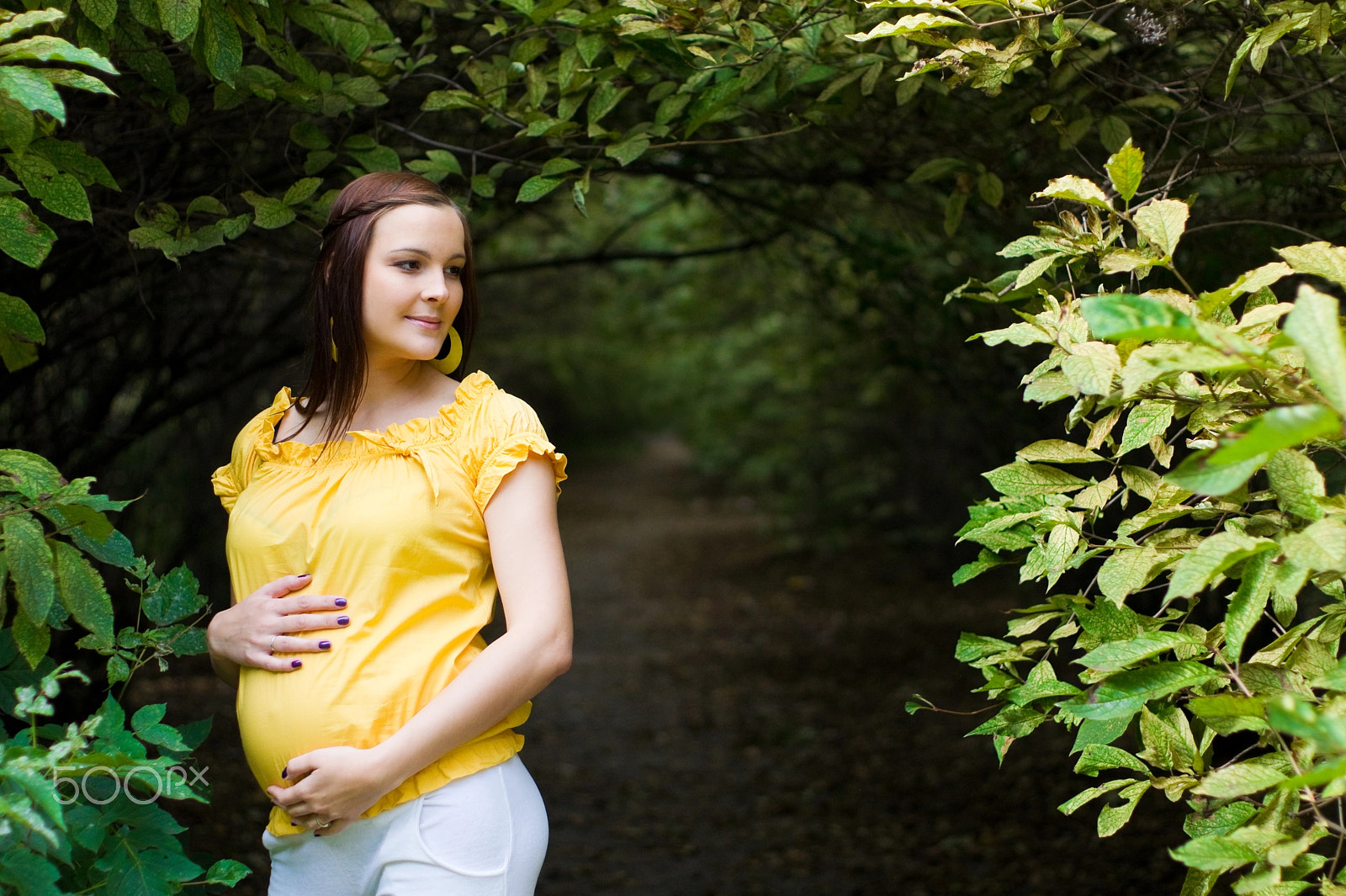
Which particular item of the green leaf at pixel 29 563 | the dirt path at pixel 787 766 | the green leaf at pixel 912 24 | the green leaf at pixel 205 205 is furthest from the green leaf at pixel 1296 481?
the dirt path at pixel 787 766

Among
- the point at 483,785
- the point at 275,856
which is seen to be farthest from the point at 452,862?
the point at 275,856

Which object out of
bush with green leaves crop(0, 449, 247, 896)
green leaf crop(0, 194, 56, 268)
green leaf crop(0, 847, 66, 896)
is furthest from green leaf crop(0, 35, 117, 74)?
green leaf crop(0, 847, 66, 896)

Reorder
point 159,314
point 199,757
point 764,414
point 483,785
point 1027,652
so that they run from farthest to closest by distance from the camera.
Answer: point 764,414 < point 199,757 < point 159,314 < point 1027,652 < point 483,785

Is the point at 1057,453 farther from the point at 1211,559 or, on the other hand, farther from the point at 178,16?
the point at 178,16

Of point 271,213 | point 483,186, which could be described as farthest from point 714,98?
point 271,213

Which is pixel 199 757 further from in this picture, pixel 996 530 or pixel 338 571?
pixel 996 530

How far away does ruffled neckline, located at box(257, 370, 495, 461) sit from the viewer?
179cm

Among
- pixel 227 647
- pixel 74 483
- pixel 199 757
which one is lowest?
pixel 199 757

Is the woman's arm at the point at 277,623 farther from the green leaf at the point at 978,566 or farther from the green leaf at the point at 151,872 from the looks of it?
the green leaf at the point at 978,566

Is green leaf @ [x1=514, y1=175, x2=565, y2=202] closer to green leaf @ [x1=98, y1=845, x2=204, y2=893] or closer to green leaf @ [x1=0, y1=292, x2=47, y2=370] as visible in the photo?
green leaf @ [x1=0, y1=292, x2=47, y2=370]

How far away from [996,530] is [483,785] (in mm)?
901

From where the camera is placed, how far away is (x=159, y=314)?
3428mm

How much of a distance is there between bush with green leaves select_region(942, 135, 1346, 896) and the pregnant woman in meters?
0.73

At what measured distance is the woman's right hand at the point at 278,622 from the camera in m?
1.69
